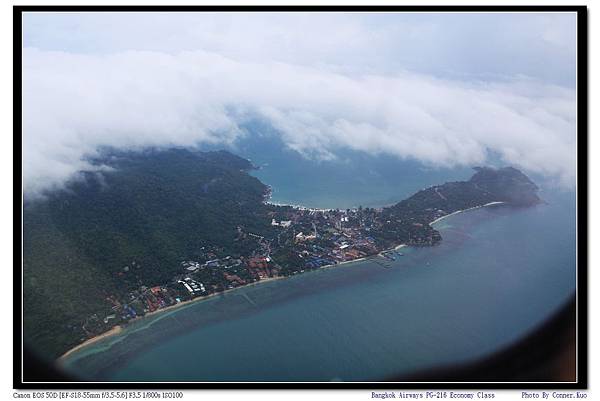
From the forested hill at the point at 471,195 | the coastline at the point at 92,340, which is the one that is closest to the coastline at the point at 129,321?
the coastline at the point at 92,340

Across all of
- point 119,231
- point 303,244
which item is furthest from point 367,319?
point 119,231

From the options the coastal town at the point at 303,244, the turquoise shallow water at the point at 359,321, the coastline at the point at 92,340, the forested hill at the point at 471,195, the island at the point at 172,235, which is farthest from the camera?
the forested hill at the point at 471,195

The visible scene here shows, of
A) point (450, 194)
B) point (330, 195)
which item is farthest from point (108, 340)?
point (450, 194)

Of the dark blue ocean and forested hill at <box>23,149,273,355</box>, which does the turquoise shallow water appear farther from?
forested hill at <box>23,149,273,355</box>

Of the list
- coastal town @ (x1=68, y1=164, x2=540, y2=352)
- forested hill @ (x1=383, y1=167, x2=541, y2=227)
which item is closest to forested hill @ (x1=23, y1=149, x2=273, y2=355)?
coastal town @ (x1=68, y1=164, x2=540, y2=352)

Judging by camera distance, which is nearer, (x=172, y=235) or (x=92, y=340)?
(x=92, y=340)

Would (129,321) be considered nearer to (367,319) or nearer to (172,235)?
(172,235)

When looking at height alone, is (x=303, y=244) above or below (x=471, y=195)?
below

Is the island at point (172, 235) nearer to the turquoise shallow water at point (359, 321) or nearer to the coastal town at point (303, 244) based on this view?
the coastal town at point (303, 244)
